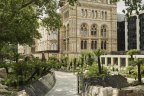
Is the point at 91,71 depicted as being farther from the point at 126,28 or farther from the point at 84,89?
the point at 126,28

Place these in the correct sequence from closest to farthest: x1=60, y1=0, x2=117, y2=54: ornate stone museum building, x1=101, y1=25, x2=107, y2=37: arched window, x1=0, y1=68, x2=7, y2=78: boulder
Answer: x1=0, y1=68, x2=7, y2=78: boulder
x1=60, y1=0, x2=117, y2=54: ornate stone museum building
x1=101, y1=25, x2=107, y2=37: arched window

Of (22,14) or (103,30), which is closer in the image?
(22,14)

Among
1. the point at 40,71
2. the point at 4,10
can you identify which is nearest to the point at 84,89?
the point at 4,10

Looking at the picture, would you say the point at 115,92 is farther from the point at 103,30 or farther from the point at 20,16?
the point at 103,30

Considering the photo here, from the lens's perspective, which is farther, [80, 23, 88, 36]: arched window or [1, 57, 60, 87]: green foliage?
[80, 23, 88, 36]: arched window

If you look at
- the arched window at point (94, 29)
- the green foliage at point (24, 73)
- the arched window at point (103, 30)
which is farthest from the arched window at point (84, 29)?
the green foliage at point (24, 73)

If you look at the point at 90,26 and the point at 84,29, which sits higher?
the point at 90,26

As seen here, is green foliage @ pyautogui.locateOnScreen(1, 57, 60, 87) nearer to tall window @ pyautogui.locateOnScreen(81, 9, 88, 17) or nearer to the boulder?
the boulder

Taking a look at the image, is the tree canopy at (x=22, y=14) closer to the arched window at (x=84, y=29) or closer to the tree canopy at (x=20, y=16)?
the tree canopy at (x=20, y=16)

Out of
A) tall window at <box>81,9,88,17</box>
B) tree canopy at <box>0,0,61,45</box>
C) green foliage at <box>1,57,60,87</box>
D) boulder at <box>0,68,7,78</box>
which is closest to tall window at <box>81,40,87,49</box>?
tall window at <box>81,9,88,17</box>

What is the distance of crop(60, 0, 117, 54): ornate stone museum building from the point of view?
63500 mm

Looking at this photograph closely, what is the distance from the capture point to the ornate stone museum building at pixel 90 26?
208 ft

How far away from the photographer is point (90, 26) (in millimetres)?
65125

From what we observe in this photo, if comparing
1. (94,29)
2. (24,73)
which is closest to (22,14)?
(24,73)
